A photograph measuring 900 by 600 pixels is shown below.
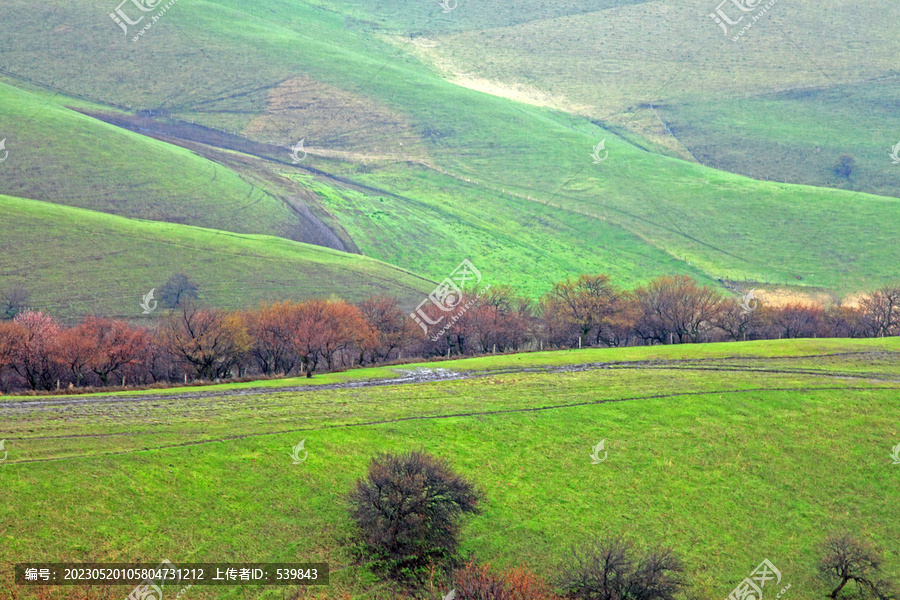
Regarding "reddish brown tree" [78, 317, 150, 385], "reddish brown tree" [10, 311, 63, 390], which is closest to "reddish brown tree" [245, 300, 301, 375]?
"reddish brown tree" [78, 317, 150, 385]

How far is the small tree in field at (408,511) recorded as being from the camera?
3117 cm

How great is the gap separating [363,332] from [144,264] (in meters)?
36.4

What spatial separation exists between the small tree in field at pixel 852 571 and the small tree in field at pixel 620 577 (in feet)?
24.6

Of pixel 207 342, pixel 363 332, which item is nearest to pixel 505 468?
pixel 363 332

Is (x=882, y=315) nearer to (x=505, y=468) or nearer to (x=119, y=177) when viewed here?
(x=505, y=468)

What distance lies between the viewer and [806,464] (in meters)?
42.5

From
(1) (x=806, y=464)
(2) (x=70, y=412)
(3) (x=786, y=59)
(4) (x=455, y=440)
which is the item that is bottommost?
(1) (x=806, y=464)

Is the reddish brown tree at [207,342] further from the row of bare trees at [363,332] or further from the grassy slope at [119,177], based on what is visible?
the grassy slope at [119,177]

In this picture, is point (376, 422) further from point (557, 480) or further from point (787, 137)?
point (787, 137)

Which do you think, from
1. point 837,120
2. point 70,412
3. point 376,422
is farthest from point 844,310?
point 837,120

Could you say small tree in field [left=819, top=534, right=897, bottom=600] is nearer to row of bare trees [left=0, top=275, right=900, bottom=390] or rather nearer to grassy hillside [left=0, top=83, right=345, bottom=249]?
row of bare trees [left=0, top=275, right=900, bottom=390]

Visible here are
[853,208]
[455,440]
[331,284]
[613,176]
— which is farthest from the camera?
[613,176]

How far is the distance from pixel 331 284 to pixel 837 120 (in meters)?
136

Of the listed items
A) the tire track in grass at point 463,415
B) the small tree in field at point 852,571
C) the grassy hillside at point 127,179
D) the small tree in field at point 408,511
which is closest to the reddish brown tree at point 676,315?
the tire track in grass at point 463,415
